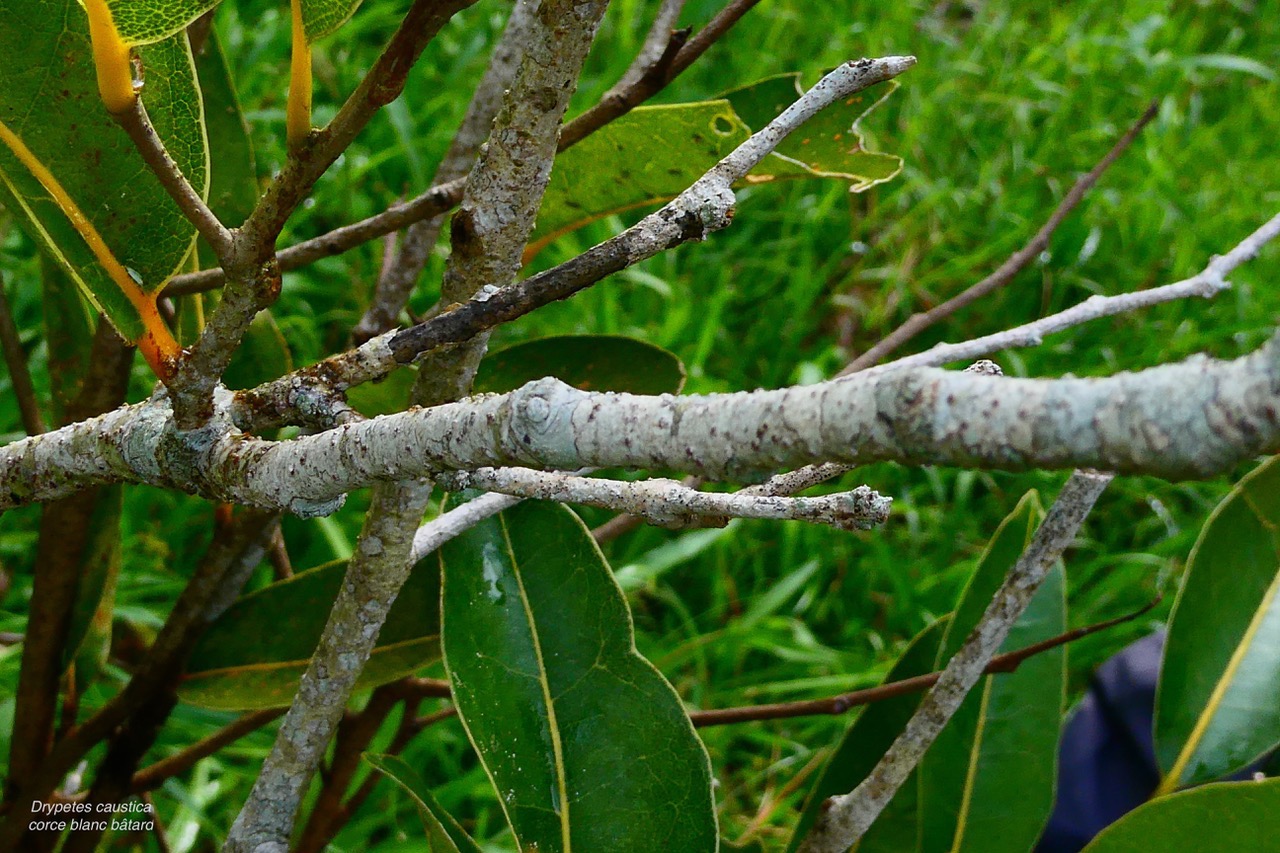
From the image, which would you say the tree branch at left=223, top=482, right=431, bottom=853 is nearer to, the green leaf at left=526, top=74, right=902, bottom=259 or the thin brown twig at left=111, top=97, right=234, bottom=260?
the thin brown twig at left=111, top=97, right=234, bottom=260

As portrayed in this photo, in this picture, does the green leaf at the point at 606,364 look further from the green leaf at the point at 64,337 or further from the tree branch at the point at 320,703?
the green leaf at the point at 64,337

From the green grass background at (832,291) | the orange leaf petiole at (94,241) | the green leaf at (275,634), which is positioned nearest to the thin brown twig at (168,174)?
the orange leaf petiole at (94,241)

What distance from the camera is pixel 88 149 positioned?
23.7 inches

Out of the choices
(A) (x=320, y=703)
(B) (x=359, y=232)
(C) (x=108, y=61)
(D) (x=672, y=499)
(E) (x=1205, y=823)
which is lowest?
(E) (x=1205, y=823)

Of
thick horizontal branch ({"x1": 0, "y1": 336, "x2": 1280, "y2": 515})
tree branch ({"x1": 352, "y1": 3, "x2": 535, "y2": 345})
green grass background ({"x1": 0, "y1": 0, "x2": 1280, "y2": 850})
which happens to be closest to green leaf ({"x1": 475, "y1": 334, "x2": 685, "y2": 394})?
tree branch ({"x1": 352, "y1": 3, "x2": 535, "y2": 345})

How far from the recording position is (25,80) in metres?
0.58

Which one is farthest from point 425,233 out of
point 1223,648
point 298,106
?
point 1223,648

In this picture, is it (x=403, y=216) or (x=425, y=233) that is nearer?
(x=403, y=216)

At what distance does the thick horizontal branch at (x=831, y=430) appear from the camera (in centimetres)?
26

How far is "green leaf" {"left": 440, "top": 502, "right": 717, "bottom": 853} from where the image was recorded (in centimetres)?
72

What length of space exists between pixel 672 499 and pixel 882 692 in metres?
0.42

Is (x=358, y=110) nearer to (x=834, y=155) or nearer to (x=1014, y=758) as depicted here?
(x=834, y=155)

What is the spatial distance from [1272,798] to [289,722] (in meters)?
0.59

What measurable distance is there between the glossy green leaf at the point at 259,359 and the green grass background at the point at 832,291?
74 centimetres
